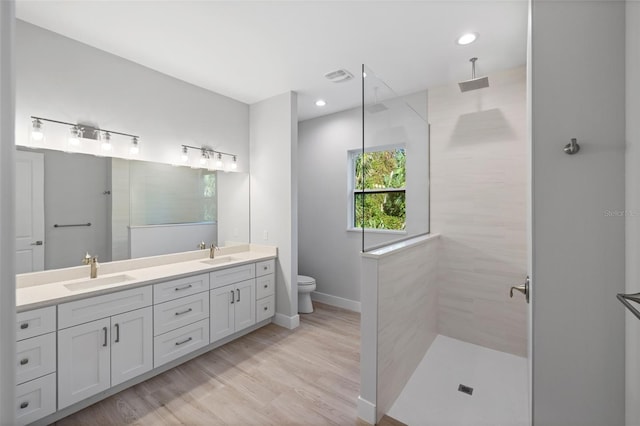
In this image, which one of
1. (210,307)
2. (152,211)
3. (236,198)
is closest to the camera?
(210,307)

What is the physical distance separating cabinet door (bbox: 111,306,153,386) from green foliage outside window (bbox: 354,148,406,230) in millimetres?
1875

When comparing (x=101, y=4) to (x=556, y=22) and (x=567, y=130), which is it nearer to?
(x=556, y=22)

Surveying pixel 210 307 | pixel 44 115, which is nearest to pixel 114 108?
pixel 44 115

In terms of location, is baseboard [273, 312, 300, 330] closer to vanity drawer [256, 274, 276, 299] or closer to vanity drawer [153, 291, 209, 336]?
vanity drawer [256, 274, 276, 299]

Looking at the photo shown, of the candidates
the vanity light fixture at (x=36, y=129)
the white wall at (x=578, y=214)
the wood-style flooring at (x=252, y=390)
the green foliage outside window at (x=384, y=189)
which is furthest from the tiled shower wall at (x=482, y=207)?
the vanity light fixture at (x=36, y=129)

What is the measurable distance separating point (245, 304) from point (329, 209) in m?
1.71

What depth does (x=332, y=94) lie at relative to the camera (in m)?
3.26

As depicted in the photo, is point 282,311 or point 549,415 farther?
point 282,311

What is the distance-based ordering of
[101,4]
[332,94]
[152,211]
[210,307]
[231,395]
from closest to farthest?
[101,4] < [231,395] < [210,307] < [152,211] < [332,94]

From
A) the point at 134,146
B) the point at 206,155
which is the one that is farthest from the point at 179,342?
the point at 206,155

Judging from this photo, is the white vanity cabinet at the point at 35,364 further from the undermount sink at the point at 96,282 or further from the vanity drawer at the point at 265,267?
the vanity drawer at the point at 265,267

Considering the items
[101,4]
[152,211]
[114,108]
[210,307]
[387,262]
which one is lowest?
[210,307]

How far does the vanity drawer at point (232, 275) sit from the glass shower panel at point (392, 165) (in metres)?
1.30

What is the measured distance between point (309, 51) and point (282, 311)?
2.70 meters
